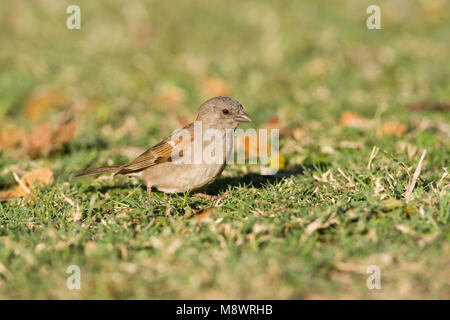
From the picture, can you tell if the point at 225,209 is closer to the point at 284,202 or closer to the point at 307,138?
the point at 284,202

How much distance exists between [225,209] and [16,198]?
1937 millimetres

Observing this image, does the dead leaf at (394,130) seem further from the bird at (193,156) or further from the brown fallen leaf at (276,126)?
the bird at (193,156)

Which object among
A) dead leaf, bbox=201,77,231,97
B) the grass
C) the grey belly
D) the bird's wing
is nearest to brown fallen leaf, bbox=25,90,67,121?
the grass

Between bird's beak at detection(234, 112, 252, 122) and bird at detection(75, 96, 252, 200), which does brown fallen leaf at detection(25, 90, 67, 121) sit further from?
bird's beak at detection(234, 112, 252, 122)

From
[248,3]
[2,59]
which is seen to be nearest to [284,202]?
[2,59]

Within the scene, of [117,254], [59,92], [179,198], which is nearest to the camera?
[117,254]

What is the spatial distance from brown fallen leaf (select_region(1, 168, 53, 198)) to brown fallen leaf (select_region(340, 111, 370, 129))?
3.38 meters

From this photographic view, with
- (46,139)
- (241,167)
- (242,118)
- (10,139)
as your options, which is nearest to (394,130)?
(241,167)

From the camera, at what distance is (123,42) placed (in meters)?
10.1

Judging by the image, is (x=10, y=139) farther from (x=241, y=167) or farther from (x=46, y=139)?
(x=241, y=167)

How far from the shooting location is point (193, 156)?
462 cm

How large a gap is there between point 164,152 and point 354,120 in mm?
2701

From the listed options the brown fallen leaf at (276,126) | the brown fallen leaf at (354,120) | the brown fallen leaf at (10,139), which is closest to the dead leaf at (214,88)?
the brown fallen leaf at (276,126)

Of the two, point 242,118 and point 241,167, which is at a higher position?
point 242,118
